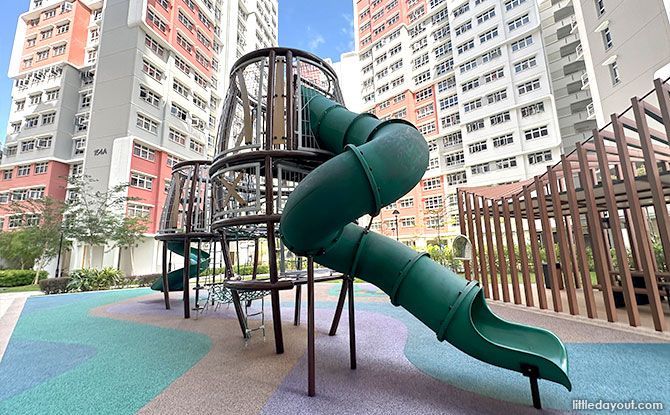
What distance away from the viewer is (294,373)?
4344mm

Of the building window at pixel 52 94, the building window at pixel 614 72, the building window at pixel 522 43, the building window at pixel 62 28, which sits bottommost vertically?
the building window at pixel 614 72

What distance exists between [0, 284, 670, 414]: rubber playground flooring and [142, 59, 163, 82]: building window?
92.5 ft

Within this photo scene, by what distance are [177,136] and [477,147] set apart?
3271cm

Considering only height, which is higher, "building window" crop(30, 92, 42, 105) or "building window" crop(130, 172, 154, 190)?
"building window" crop(30, 92, 42, 105)

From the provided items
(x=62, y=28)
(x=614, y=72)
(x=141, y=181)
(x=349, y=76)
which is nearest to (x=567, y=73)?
(x=614, y=72)

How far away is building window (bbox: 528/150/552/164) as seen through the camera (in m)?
30.5

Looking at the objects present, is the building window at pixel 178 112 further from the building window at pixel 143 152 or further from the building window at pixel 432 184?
the building window at pixel 432 184

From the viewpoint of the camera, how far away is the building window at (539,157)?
3047cm

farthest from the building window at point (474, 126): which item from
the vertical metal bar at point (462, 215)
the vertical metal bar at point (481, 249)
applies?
the vertical metal bar at point (481, 249)

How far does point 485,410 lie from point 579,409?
99 centimetres

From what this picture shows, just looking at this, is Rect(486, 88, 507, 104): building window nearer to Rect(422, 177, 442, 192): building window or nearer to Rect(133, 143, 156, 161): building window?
Rect(422, 177, 442, 192): building window

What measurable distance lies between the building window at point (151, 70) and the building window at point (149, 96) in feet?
5.31

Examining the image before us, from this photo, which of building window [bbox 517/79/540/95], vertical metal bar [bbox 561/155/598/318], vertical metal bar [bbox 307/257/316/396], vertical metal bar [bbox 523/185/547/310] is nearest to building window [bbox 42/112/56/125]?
vertical metal bar [bbox 307/257/316/396]

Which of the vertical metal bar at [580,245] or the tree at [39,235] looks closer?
the vertical metal bar at [580,245]
